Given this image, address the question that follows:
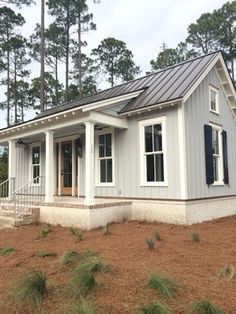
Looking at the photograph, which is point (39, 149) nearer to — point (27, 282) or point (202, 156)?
point (202, 156)

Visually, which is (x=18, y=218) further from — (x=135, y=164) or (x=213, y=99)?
(x=213, y=99)

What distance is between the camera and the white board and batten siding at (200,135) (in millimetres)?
8508

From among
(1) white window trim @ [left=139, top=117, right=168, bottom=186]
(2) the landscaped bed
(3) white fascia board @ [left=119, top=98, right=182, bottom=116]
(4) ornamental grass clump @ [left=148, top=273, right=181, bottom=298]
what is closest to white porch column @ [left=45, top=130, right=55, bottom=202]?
(2) the landscaped bed

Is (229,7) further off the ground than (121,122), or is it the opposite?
(229,7)

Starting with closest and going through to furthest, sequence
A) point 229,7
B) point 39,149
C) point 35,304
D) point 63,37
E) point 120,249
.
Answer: point 35,304
point 120,249
point 39,149
point 229,7
point 63,37

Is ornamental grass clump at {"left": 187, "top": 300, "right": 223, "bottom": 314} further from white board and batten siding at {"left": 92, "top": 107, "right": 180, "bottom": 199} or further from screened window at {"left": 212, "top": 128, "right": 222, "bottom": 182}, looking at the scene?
screened window at {"left": 212, "top": 128, "right": 222, "bottom": 182}

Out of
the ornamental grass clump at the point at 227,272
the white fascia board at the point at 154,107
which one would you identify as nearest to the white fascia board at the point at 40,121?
the white fascia board at the point at 154,107

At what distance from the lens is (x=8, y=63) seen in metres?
27.0

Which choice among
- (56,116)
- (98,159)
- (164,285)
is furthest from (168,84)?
(164,285)

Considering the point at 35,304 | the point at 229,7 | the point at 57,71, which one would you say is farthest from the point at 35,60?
the point at 35,304

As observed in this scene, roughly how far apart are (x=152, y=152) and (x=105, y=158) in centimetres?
185

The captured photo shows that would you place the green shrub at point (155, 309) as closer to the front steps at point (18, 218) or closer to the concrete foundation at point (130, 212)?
the concrete foundation at point (130, 212)

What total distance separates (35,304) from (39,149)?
9948 mm

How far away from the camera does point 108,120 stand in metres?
8.89
